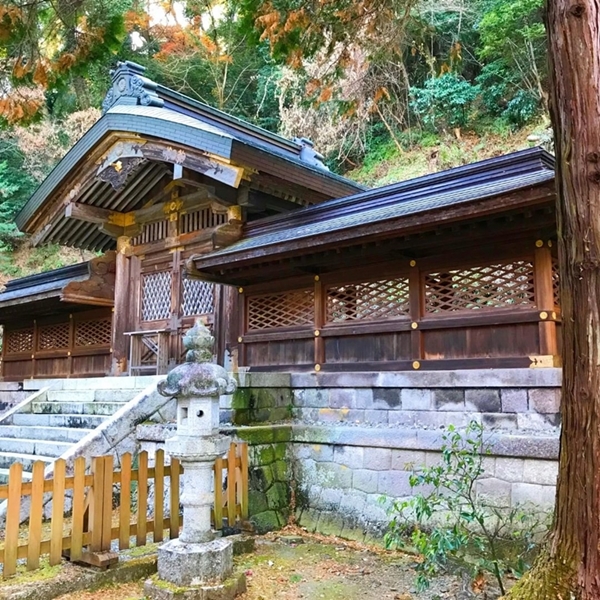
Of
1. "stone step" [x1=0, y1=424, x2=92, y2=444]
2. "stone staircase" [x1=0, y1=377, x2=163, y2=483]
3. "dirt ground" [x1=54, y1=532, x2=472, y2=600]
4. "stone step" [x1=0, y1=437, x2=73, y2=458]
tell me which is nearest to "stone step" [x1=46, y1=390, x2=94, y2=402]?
"stone staircase" [x1=0, y1=377, x2=163, y2=483]

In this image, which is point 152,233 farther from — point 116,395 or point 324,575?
point 324,575

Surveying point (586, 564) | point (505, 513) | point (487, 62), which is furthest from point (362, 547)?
point (487, 62)

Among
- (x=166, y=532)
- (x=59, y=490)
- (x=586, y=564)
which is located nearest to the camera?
(x=586, y=564)

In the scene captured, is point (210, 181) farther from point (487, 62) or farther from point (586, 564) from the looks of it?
point (487, 62)

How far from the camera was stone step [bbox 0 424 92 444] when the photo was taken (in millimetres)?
7403

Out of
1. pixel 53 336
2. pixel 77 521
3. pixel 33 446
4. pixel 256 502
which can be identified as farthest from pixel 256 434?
pixel 53 336

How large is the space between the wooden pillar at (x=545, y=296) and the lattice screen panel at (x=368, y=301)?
1.60m

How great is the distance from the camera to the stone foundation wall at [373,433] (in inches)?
216

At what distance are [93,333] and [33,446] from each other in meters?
4.90

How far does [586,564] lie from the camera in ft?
8.55

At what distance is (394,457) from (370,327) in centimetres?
168

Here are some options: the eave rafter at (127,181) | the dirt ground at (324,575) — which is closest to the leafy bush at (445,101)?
the eave rafter at (127,181)

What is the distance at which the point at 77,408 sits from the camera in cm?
835

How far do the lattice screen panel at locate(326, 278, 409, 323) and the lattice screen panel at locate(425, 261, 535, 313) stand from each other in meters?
0.37
